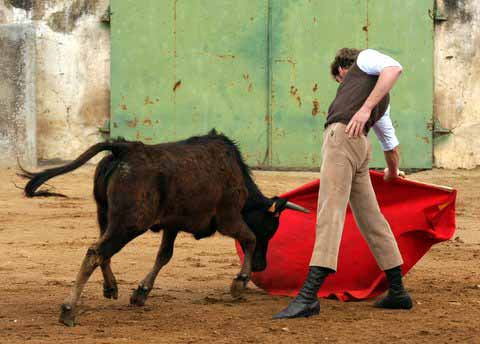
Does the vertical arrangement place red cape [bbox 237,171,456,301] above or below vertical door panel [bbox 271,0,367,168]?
below

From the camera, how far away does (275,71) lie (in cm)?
1351

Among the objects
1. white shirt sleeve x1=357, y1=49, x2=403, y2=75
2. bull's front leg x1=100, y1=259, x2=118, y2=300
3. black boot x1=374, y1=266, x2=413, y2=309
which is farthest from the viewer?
bull's front leg x1=100, y1=259, x2=118, y2=300

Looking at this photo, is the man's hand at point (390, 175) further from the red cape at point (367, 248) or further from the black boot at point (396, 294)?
the black boot at point (396, 294)

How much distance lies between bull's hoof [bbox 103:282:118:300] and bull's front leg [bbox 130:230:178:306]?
0.39 ft

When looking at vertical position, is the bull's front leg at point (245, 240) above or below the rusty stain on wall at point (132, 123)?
below

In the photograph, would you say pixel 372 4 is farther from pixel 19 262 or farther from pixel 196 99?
pixel 19 262

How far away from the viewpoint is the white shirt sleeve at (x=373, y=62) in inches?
236

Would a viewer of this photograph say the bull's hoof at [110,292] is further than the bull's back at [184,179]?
Yes

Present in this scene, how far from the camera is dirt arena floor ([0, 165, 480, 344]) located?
568 cm

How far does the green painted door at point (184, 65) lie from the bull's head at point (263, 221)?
241 inches

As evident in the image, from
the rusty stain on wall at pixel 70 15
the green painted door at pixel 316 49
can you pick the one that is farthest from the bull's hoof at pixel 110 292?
the rusty stain on wall at pixel 70 15

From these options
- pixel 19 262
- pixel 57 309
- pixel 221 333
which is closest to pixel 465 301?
pixel 221 333

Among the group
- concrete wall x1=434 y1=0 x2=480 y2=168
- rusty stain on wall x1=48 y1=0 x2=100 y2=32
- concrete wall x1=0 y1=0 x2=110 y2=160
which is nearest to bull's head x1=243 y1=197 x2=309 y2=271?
concrete wall x1=0 y1=0 x2=110 y2=160

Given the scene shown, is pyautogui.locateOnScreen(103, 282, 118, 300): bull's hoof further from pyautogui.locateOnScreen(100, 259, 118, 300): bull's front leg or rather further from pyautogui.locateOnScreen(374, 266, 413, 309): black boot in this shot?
pyautogui.locateOnScreen(374, 266, 413, 309): black boot
